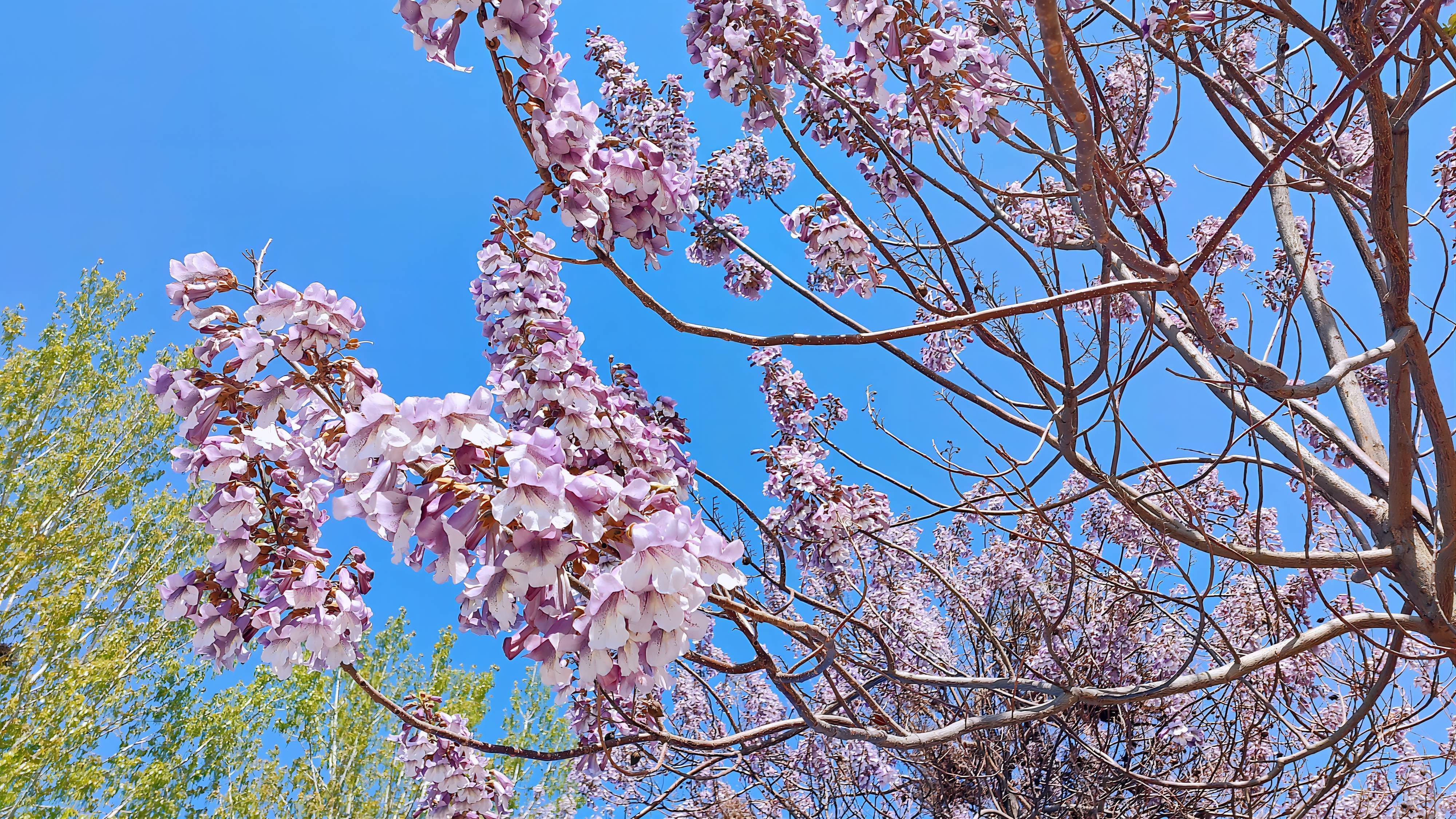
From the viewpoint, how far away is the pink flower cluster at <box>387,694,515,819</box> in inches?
112

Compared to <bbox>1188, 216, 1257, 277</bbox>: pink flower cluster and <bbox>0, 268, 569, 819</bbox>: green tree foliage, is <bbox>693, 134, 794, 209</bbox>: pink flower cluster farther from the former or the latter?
<bbox>0, 268, 569, 819</bbox>: green tree foliage

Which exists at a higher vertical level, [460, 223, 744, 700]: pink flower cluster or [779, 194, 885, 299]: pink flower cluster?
[779, 194, 885, 299]: pink flower cluster

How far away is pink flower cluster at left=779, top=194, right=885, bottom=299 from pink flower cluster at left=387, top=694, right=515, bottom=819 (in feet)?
7.49

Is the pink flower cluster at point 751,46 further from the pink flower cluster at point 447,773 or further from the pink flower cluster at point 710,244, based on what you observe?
the pink flower cluster at point 447,773

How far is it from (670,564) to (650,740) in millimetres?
1384

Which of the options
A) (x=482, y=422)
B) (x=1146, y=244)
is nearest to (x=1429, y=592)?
(x=1146, y=244)

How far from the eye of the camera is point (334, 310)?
1.79 metres

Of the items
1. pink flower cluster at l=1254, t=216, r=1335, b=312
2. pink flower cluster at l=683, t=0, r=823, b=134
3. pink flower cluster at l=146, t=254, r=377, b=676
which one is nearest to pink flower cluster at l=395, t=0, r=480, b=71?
pink flower cluster at l=146, t=254, r=377, b=676

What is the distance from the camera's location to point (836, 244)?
118 inches

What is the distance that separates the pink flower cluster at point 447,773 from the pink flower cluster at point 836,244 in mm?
2284

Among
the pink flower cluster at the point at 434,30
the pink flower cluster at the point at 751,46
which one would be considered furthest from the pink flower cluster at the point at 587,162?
A: the pink flower cluster at the point at 751,46

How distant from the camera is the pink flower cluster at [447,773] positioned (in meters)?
2.84

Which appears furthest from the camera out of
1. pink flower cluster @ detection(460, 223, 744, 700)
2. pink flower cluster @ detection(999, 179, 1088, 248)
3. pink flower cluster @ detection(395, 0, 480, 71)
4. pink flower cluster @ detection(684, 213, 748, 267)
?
pink flower cluster @ detection(684, 213, 748, 267)

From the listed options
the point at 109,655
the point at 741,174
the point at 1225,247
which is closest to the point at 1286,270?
the point at 1225,247
